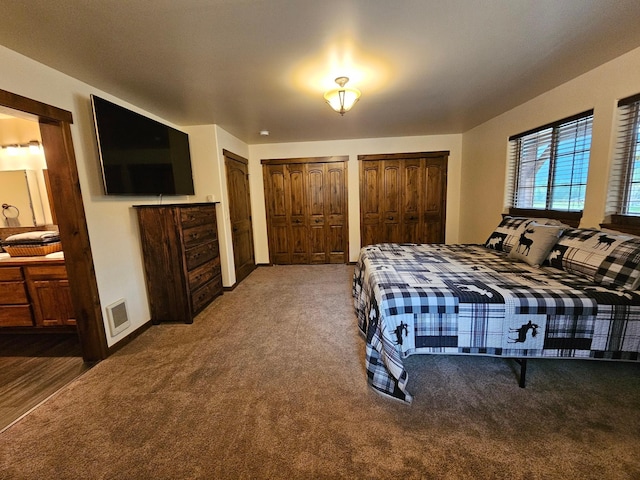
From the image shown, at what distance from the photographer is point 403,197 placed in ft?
16.1

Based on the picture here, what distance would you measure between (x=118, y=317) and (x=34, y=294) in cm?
89

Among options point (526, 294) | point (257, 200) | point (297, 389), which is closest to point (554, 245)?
point (526, 294)

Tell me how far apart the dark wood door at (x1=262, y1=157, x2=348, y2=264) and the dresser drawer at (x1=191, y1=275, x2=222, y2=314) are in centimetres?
177

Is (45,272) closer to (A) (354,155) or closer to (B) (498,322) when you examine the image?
(B) (498,322)

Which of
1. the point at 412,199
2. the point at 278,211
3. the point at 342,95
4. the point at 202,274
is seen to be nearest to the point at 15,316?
the point at 202,274

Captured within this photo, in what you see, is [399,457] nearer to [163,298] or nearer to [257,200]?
[163,298]

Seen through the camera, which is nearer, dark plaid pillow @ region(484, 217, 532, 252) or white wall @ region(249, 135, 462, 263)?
dark plaid pillow @ region(484, 217, 532, 252)

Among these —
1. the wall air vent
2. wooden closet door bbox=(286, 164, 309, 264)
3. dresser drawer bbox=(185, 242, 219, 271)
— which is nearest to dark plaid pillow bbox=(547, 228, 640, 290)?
dresser drawer bbox=(185, 242, 219, 271)

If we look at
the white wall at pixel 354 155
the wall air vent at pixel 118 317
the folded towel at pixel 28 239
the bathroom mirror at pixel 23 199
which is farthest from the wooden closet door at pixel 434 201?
the bathroom mirror at pixel 23 199

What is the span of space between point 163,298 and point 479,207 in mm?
4521

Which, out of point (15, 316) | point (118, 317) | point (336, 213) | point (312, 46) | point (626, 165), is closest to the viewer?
point (312, 46)

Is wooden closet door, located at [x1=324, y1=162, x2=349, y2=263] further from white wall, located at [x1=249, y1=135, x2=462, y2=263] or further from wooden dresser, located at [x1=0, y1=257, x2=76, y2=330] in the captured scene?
→ wooden dresser, located at [x1=0, y1=257, x2=76, y2=330]

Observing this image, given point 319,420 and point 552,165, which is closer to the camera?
point 319,420

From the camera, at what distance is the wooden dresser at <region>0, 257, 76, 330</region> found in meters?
2.50
